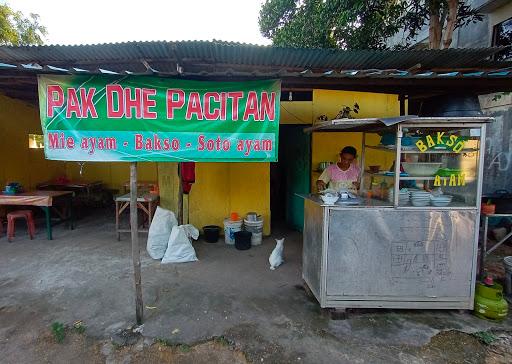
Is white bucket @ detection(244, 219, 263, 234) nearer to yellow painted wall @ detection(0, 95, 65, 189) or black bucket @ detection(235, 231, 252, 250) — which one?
black bucket @ detection(235, 231, 252, 250)

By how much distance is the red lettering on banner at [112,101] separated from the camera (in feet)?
10.3

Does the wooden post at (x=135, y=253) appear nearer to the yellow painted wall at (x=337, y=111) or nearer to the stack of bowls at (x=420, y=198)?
the stack of bowls at (x=420, y=198)

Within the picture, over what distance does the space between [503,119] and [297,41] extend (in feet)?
18.8

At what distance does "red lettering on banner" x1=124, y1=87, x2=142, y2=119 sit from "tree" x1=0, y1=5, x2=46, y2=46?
11463 mm

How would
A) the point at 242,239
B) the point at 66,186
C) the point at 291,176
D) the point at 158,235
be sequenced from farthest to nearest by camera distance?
1. the point at 66,186
2. the point at 291,176
3. the point at 242,239
4. the point at 158,235

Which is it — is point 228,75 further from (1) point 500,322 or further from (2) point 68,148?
(1) point 500,322

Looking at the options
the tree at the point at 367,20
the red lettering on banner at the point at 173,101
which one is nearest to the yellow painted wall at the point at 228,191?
the red lettering on banner at the point at 173,101

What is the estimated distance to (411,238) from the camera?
3.34 metres

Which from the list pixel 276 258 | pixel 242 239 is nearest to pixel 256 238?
pixel 242 239

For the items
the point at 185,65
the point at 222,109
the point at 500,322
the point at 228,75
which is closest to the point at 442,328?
the point at 500,322

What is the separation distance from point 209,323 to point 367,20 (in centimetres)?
774

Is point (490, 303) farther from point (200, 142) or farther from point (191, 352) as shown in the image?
point (200, 142)

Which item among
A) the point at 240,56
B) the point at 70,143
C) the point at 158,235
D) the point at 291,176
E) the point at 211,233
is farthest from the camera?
the point at 291,176

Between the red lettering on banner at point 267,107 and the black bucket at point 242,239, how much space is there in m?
2.94
